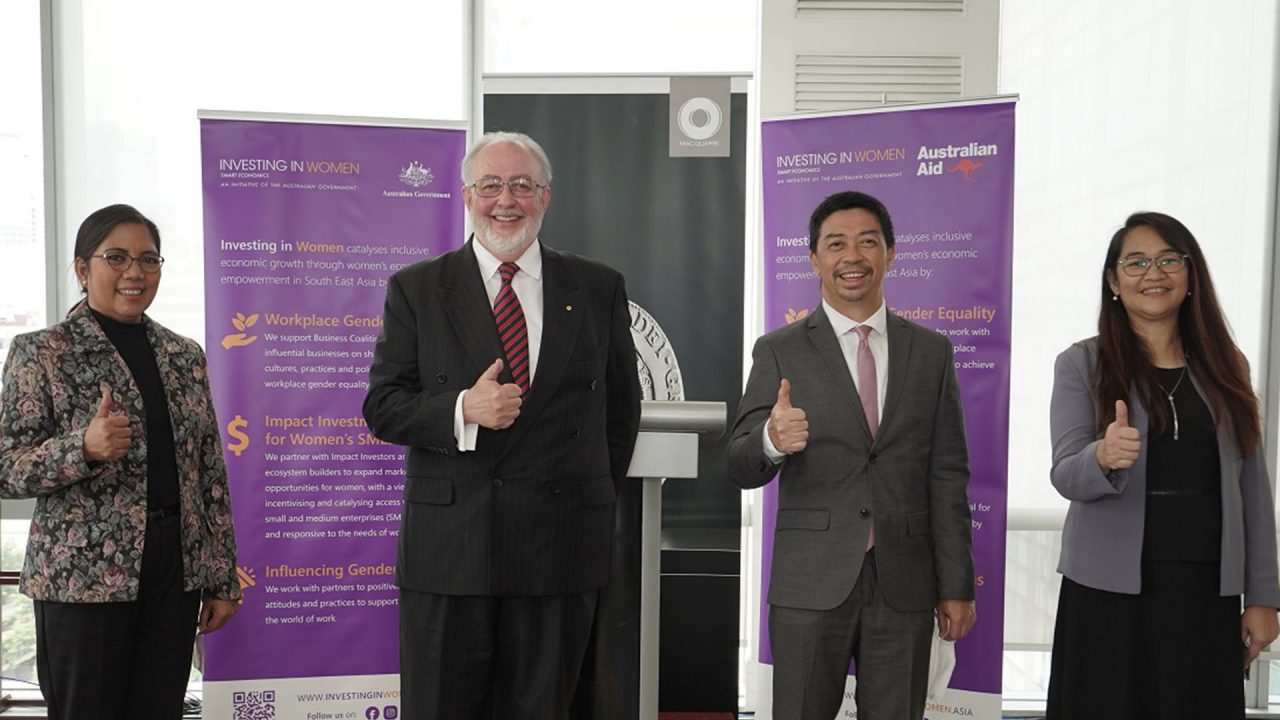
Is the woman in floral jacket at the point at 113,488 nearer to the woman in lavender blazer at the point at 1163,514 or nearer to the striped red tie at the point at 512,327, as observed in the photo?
the striped red tie at the point at 512,327

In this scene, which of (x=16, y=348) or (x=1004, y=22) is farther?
(x=1004, y=22)

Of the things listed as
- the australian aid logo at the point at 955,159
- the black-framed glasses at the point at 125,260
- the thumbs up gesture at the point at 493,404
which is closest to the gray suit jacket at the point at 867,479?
the thumbs up gesture at the point at 493,404

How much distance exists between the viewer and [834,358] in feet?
6.89

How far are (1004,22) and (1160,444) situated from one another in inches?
94.2

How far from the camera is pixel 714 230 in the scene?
324 centimetres

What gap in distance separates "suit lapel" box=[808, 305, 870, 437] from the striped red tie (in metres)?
0.69

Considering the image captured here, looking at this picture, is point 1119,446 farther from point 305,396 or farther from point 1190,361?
point 305,396

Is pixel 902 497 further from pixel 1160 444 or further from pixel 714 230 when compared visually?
pixel 714 230

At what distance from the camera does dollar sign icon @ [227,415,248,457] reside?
2889mm

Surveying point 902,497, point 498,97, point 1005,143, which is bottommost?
point 902,497

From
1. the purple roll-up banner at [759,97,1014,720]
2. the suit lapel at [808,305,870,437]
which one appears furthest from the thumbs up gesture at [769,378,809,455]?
the purple roll-up banner at [759,97,1014,720]

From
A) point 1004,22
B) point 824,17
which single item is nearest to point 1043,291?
point 1004,22

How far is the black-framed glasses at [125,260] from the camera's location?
7.09 feet

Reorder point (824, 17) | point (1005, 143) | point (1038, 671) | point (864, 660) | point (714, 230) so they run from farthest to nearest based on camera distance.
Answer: point (1038, 671)
point (824, 17)
point (714, 230)
point (1005, 143)
point (864, 660)
